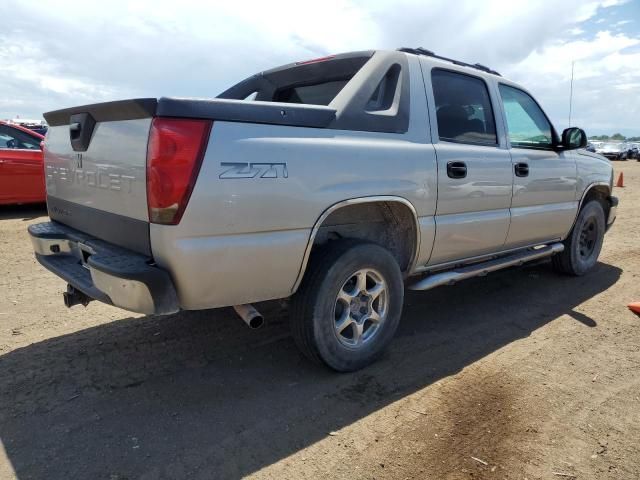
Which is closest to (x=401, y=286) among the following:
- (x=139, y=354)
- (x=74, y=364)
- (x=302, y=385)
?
(x=302, y=385)

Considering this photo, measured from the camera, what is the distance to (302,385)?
3.11 meters

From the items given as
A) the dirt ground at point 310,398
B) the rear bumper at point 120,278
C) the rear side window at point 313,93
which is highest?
the rear side window at point 313,93

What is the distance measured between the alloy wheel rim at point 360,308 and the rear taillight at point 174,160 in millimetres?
1164

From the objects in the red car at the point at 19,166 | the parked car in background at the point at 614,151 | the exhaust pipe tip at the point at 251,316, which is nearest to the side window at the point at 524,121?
the exhaust pipe tip at the point at 251,316

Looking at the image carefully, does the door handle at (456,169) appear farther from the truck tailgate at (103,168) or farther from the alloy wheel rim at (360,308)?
the truck tailgate at (103,168)

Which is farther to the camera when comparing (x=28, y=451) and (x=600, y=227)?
(x=600, y=227)

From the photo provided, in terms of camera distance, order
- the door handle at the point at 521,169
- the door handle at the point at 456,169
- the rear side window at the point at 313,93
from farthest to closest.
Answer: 1. the door handle at the point at 521,169
2. the rear side window at the point at 313,93
3. the door handle at the point at 456,169

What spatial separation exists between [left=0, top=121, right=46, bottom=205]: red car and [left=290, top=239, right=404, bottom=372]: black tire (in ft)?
23.6

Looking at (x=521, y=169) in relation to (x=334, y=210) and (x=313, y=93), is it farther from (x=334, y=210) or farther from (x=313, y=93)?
(x=334, y=210)

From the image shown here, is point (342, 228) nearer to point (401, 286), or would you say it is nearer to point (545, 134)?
point (401, 286)

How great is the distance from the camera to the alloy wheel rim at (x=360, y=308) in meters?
3.16

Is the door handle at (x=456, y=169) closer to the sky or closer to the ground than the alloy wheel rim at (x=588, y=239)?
closer to the sky

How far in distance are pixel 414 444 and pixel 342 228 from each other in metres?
1.37

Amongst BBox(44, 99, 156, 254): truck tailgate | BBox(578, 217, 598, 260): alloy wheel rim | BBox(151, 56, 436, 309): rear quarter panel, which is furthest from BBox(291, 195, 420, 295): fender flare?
BBox(578, 217, 598, 260): alloy wheel rim
